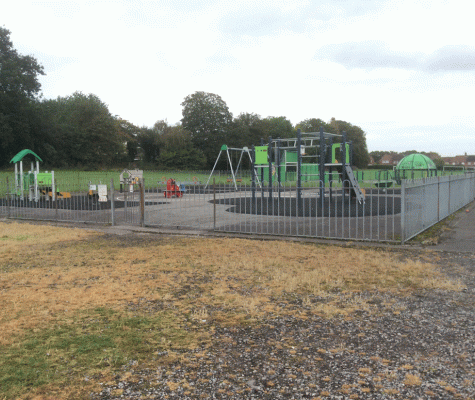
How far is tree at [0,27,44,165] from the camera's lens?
161 feet

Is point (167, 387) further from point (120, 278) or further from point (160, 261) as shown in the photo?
point (160, 261)

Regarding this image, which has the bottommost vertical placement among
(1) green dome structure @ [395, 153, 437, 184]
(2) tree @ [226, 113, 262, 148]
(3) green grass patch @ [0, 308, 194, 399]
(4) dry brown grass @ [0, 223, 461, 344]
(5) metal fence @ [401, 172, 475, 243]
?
(3) green grass patch @ [0, 308, 194, 399]

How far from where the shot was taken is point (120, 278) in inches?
278

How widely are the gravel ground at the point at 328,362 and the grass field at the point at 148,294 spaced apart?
0.22 metres

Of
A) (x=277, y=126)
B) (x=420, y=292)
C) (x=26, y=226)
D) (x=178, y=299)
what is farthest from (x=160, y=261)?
(x=277, y=126)

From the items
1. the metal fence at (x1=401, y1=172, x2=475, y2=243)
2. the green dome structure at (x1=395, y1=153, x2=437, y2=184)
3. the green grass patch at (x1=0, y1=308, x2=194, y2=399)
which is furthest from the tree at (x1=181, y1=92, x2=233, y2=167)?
the green grass patch at (x1=0, y1=308, x2=194, y2=399)

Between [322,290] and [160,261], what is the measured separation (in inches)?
135

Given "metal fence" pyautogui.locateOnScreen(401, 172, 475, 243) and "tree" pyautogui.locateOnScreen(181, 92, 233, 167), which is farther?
"tree" pyautogui.locateOnScreen(181, 92, 233, 167)

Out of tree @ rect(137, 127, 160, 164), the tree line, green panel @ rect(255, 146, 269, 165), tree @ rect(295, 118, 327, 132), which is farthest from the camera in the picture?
tree @ rect(295, 118, 327, 132)

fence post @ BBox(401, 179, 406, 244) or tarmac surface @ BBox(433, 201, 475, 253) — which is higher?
fence post @ BBox(401, 179, 406, 244)

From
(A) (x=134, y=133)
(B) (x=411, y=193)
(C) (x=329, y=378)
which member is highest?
(A) (x=134, y=133)

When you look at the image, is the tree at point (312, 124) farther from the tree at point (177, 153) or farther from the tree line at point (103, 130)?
the tree at point (177, 153)

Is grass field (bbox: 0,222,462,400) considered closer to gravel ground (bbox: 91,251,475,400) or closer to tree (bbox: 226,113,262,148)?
gravel ground (bbox: 91,251,475,400)

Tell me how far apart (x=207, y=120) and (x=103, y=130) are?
22014mm
